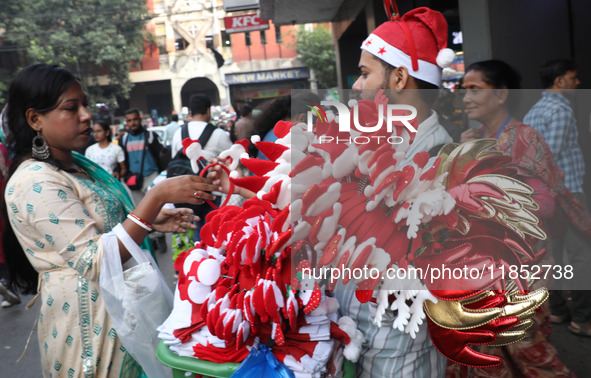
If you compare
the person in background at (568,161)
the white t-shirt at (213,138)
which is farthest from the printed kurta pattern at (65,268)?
the person in background at (568,161)

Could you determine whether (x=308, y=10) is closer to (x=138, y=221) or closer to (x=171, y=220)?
(x=171, y=220)

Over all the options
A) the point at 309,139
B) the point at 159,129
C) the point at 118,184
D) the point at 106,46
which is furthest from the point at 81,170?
the point at 106,46

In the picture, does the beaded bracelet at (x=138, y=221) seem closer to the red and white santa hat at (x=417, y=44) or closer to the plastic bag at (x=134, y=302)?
the plastic bag at (x=134, y=302)

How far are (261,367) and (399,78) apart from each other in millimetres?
1035

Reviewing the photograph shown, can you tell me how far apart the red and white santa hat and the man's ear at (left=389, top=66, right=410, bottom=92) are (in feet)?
0.05

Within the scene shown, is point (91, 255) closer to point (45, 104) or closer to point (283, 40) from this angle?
point (45, 104)

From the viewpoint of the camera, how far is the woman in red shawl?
6.80ft

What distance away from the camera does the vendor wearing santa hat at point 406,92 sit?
145 centimetres

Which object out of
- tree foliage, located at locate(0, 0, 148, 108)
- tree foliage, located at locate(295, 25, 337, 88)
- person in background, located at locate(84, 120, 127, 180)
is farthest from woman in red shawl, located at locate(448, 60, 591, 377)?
tree foliage, located at locate(295, 25, 337, 88)

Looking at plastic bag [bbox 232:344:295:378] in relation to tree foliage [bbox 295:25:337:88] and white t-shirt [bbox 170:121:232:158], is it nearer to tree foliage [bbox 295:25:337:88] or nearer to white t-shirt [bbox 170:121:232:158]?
white t-shirt [bbox 170:121:232:158]

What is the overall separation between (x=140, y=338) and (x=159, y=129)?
55.9 ft

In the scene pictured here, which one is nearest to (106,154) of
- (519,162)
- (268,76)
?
(519,162)

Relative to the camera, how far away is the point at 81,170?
2.15 m

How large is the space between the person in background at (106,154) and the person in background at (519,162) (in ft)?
17.4
